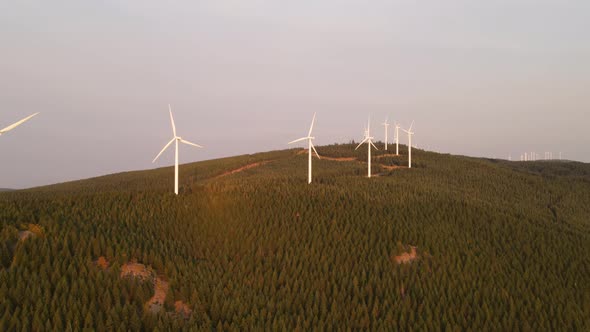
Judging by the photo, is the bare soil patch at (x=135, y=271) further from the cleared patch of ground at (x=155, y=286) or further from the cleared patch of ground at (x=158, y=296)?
the cleared patch of ground at (x=158, y=296)

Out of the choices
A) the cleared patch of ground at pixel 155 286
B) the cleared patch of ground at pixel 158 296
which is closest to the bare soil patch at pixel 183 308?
the cleared patch of ground at pixel 155 286

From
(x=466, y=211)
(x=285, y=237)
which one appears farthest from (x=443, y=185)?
(x=285, y=237)

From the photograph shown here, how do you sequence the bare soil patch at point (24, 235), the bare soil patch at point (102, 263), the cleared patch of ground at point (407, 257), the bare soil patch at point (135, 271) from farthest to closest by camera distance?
the cleared patch of ground at point (407, 257) → the bare soil patch at point (24, 235) → the bare soil patch at point (102, 263) → the bare soil patch at point (135, 271)

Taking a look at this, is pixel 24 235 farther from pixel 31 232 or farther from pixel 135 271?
pixel 135 271

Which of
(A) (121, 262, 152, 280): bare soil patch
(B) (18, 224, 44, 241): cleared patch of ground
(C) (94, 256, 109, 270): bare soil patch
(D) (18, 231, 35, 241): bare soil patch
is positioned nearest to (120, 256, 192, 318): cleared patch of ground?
(A) (121, 262, 152, 280): bare soil patch

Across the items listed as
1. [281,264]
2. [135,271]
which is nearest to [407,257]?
[281,264]

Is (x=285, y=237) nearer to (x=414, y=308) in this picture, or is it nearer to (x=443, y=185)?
(x=414, y=308)
